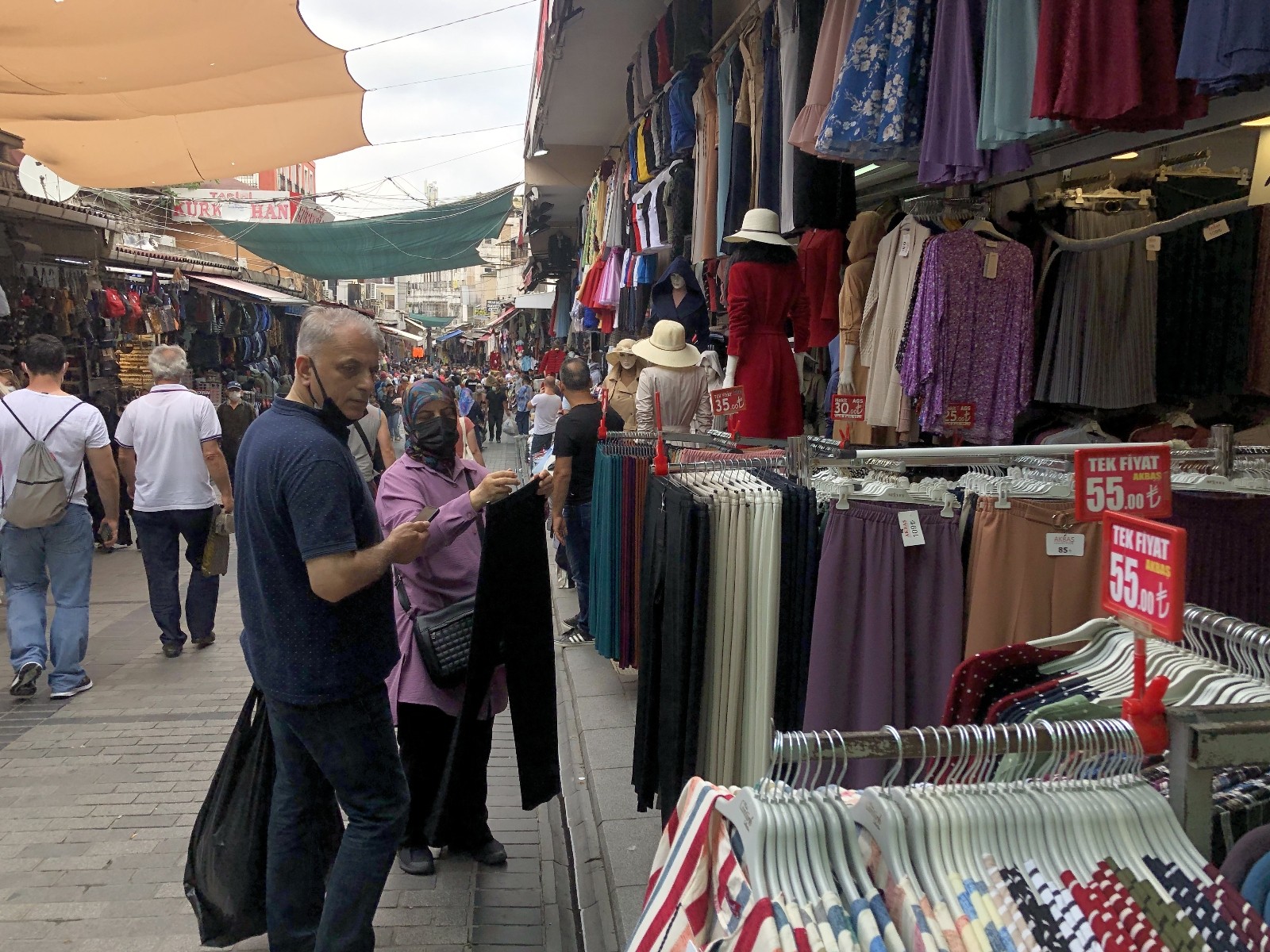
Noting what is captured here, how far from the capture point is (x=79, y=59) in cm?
675

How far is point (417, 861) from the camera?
3.51 metres

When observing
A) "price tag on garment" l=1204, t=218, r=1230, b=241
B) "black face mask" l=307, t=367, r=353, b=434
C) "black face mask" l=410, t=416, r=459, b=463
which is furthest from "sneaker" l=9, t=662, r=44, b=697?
"price tag on garment" l=1204, t=218, r=1230, b=241

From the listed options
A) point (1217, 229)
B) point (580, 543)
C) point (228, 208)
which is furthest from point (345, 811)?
point (228, 208)

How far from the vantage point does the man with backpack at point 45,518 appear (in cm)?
511

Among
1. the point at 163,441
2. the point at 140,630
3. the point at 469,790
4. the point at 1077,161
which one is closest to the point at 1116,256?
the point at 1077,161

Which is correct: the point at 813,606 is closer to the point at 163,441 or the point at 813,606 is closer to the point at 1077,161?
the point at 1077,161

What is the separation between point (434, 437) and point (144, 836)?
211 centimetres

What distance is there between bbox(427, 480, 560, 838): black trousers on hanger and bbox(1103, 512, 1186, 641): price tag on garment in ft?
6.67

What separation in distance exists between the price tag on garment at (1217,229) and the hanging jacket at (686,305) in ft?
11.9

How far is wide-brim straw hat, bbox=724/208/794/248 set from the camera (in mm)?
4750

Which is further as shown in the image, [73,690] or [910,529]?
[73,690]

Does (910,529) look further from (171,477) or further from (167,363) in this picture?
(167,363)

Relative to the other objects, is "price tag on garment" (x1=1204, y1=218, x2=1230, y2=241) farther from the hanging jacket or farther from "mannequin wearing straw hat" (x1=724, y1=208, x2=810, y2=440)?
the hanging jacket

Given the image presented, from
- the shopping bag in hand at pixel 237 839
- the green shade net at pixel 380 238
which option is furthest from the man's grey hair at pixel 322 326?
the green shade net at pixel 380 238
